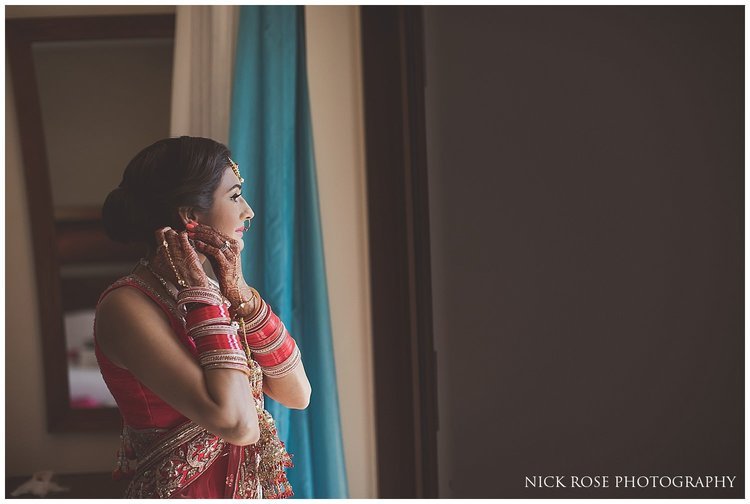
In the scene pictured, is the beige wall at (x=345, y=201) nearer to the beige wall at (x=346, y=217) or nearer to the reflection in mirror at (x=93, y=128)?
the beige wall at (x=346, y=217)

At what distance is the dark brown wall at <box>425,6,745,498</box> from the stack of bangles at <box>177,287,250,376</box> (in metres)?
0.44

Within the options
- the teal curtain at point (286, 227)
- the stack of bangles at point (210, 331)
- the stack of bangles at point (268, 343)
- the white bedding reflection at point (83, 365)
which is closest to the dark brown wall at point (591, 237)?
the stack of bangles at point (268, 343)

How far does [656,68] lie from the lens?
3.08 ft

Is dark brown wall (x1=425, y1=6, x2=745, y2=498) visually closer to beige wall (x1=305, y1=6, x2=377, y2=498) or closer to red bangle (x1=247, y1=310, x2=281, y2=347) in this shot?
red bangle (x1=247, y1=310, x2=281, y2=347)

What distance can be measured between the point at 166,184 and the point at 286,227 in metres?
0.78

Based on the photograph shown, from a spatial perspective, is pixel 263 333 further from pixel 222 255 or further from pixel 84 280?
pixel 84 280

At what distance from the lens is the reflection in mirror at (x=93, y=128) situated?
6.32ft

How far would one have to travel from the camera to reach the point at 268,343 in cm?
96

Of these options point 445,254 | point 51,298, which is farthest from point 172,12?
point 445,254

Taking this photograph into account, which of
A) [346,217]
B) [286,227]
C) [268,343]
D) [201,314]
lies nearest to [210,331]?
[201,314]

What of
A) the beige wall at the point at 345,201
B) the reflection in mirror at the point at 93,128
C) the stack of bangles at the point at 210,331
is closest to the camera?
the stack of bangles at the point at 210,331

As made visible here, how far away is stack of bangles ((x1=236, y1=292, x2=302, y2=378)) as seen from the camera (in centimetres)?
94

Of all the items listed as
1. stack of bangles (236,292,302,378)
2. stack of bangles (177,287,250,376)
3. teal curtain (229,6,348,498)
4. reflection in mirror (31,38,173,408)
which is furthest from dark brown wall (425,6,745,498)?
reflection in mirror (31,38,173,408)

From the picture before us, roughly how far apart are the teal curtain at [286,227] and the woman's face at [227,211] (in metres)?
0.71
